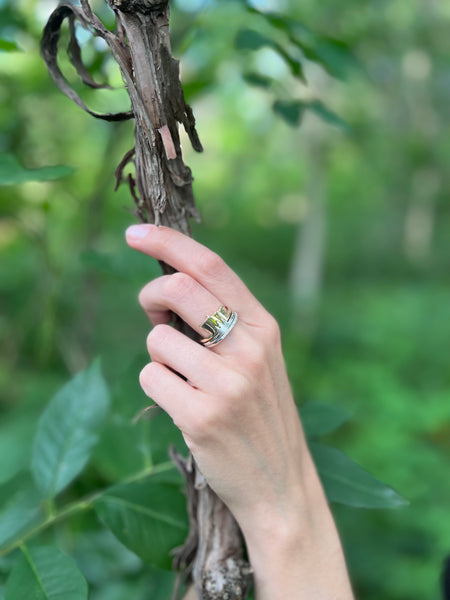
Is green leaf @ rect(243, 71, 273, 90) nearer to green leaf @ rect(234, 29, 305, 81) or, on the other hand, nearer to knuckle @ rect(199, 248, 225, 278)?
green leaf @ rect(234, 29, 305, 81)

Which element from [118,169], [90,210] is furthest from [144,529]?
[90,210]

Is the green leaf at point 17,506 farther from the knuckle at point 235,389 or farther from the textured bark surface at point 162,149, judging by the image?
the knuckle at point 235,389

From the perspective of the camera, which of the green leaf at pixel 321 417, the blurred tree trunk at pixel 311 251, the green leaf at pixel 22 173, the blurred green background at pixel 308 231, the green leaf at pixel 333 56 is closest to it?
the green leaf at pixel 22 173

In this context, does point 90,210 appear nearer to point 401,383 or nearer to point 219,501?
point 219,501

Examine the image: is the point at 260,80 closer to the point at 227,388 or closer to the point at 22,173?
the point at 22,173

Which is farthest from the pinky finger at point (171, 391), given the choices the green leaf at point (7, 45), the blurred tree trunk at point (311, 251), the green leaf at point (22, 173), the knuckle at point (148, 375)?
the blurred tree trunk at point (311, 251)

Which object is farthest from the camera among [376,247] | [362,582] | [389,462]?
[376,247]
